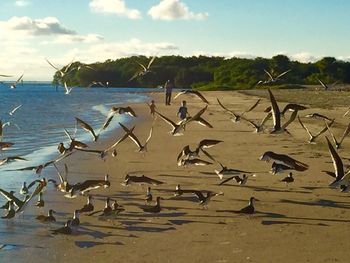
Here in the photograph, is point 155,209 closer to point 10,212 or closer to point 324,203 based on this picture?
point 10,212

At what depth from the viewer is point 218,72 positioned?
136500 mm

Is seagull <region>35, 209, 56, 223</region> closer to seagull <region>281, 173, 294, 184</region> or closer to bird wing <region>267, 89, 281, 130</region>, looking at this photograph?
bird wing <region>267, 89, 281, 130</region>

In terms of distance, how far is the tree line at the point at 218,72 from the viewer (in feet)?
338

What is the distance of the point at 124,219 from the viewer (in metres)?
11.0

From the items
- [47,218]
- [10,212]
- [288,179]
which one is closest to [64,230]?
[47,218]

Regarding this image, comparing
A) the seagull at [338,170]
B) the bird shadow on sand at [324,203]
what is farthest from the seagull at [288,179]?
the seagull at [338,170]

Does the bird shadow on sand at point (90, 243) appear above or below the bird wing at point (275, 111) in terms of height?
below

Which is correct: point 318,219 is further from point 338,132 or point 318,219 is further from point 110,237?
point 338,132

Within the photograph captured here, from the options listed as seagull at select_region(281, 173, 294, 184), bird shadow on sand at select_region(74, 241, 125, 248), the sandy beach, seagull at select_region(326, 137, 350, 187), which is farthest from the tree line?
bird shadow on sand at select_region(74, 241, 125, 248)

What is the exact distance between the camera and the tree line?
10306 centimetres

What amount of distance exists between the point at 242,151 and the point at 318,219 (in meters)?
9.39

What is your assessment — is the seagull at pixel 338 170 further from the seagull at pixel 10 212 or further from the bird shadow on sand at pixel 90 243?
Answer: the seagull at pixel 10 212

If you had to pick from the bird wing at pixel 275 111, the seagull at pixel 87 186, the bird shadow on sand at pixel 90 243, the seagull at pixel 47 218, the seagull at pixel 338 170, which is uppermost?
the bird wing at pixel 275 111

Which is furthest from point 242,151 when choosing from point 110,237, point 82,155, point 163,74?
point 163,74
